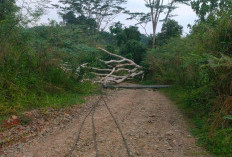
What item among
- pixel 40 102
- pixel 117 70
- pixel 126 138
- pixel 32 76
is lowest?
pixel 126 138

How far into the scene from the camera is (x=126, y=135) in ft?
13.9

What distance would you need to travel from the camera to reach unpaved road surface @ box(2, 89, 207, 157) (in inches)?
141

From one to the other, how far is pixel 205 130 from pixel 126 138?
4.69 ft

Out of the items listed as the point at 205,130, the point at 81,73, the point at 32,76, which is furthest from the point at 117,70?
the point at 205,130

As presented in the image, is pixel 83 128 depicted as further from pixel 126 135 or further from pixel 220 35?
pixel 220 35

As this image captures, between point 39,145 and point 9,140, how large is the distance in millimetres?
509

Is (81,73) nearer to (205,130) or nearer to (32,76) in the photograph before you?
(32,76)

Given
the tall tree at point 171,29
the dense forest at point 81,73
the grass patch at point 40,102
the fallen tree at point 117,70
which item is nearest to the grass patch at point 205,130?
the dense forest at point 81,73

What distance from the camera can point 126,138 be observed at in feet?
13.4

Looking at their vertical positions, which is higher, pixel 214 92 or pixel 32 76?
pixel 32 76

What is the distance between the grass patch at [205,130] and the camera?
139 inches

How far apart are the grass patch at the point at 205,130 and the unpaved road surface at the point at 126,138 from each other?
6.5 inches

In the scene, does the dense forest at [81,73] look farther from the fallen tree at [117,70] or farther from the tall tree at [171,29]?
the tall tree at [171,29]

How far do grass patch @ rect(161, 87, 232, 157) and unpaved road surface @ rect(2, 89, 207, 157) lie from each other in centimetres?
17
